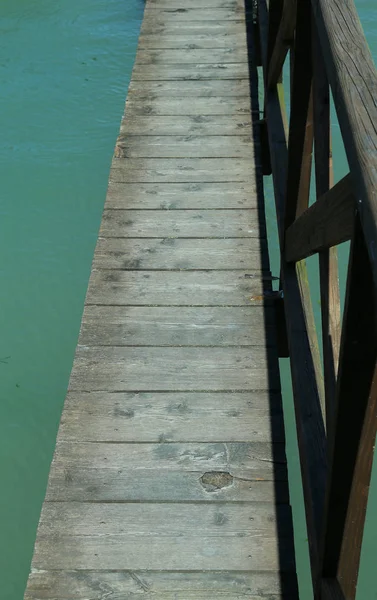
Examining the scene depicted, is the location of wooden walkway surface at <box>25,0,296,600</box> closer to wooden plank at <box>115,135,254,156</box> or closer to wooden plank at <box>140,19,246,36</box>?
wooden plank at <box>115,135,254,156</box>

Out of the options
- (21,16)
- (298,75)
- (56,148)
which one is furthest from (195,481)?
(21,16)

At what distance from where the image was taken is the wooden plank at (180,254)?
9.69 ft

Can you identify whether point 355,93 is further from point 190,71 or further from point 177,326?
point 190,71

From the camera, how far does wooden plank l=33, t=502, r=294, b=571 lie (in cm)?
194

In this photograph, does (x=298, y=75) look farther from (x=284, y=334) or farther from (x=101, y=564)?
(x=101, y=564)

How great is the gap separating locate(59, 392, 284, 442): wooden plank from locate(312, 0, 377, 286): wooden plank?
102 centimetres

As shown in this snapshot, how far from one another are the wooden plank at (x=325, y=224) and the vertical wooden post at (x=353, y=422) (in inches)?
4.9

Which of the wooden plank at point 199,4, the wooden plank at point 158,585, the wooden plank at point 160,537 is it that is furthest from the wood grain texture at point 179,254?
the wooden plank at point 199,4

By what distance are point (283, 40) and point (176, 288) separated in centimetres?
113

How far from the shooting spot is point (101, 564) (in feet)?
6.35

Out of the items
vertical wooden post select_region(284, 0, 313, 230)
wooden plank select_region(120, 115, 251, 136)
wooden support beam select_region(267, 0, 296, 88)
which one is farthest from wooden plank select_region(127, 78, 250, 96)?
vertical wooden post select_region(284, 0, 313, 230)

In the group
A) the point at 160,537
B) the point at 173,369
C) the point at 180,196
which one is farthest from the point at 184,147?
the point at 160,537

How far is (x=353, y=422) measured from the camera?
1477 millimetres

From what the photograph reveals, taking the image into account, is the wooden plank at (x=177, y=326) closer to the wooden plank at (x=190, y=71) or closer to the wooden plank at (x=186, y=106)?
the wooden plank at (x=186, y=106)
